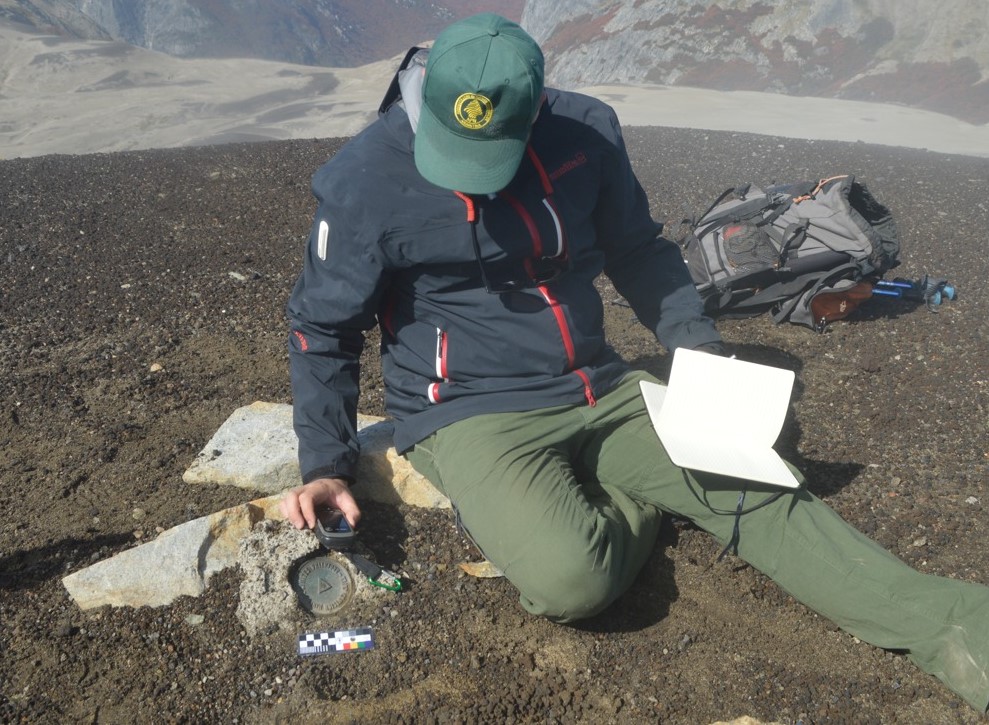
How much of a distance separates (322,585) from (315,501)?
0.31 m

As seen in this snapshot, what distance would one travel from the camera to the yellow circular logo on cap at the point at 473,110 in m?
2.45

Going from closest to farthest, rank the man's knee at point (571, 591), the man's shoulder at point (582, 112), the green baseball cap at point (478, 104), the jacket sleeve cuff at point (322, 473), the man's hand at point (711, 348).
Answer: the green baseball cap at point (478, 104) < the man's knee at point (571, 591) < the jacket sleeve cuff at point (322, 473) < the man's shoulder at point (582, 112) < the man's hand at point (711, 348)

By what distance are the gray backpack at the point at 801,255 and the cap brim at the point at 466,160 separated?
126 inches

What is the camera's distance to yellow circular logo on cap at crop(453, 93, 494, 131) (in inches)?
Result: 96.6

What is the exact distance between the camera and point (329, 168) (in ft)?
9.34

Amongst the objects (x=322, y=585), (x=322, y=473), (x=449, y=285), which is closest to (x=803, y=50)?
(x=449, y=285)

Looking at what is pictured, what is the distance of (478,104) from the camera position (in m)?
2.46

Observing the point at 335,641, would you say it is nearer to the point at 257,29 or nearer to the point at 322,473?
the point at 322,473

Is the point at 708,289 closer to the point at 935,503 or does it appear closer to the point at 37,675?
the point at 935,503

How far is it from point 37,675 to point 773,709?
7.38ft

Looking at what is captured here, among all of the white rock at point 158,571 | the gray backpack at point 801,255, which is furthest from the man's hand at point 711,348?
the gray backpack at point 801,255

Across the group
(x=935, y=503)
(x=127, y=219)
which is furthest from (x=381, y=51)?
(x=935, y=503)

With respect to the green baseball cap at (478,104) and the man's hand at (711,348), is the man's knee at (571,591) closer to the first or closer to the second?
the man's hand at (711,348)

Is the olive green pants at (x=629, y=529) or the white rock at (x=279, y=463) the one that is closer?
the olive green pants at (x=629, y=529)
